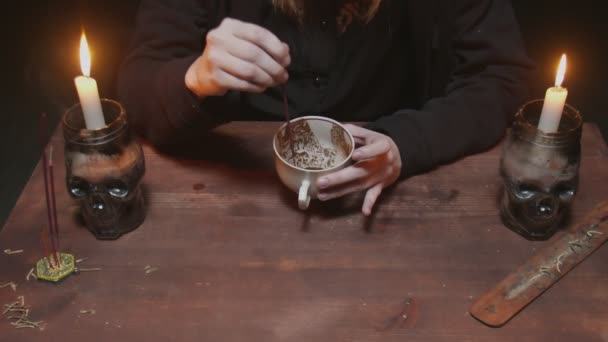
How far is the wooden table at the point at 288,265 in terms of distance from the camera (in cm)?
84

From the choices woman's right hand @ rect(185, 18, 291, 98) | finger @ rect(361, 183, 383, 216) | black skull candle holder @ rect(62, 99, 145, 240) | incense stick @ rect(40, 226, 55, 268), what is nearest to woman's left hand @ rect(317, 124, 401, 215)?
finger @ rect(361, 183, 383, 216)

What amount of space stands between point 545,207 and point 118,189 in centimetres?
62

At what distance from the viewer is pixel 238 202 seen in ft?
3.40

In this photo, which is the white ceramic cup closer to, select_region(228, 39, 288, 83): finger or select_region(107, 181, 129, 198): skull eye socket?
select_region(228, 39, 288, 83): finger

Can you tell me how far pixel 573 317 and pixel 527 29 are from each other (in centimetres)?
166

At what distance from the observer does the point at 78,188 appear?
3.07ft

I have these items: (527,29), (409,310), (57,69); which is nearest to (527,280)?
(409,310)

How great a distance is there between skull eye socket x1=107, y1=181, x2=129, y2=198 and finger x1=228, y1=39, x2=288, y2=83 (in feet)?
0.81

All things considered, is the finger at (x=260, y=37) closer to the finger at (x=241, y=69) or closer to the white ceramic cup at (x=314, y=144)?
the finger at (x=241, y=69)

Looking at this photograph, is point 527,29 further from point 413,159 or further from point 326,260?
point 326,260

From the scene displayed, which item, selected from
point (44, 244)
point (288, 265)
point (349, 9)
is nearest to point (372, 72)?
point (349, 9)

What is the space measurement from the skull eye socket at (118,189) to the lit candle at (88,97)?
0.09 metres

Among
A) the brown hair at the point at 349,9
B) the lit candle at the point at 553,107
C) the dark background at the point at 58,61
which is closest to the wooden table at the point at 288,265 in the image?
the lit candle at the point at 553,107

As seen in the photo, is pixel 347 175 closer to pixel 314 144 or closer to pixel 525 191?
pixel 314 144
